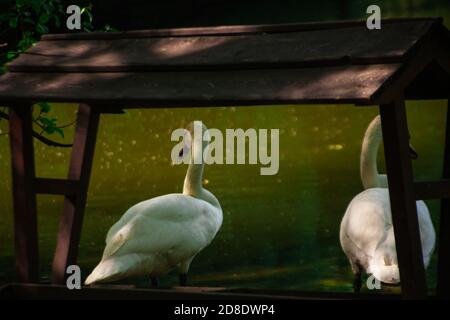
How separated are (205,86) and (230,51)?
1.33ft

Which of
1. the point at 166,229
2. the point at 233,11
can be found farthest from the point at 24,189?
the point at 233,11

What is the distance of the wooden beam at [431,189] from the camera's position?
605 cm

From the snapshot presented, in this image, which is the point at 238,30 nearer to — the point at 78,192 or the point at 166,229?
the point at 78,192

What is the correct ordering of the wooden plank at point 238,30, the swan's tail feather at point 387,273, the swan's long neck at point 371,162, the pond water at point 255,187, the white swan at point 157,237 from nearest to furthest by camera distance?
1. the wooden plank at point 238,30
2. the swan's tail feather at point 387,273
3. the white swan at point 157,237
4. the swan's long neck at point 371,162
5. the pond water at point 255,187

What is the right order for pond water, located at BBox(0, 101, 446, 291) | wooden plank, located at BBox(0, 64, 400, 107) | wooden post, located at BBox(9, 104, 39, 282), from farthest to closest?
1. pond water, located at BBox(0, 101, 446, 291)
2. wooden post, located at BBox(9, 104, 39, 282)
3. wooden plank, located at BBox(0, 64, 400, 107)

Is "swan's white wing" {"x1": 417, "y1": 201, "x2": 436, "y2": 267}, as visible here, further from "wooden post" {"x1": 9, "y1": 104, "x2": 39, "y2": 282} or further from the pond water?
"wooden post" {"x1": 9, "y1": 104, "x2": 39, "y2": 282}

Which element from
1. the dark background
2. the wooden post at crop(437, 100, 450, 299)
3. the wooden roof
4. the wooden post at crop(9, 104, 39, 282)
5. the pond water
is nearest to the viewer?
the wooden roof

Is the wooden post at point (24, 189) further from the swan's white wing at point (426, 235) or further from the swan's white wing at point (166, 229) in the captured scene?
the swan's white wing at point (426, 235)

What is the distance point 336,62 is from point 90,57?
1.62m

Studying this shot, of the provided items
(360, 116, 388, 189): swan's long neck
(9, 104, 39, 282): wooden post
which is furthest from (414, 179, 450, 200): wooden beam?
(360, 116, 388, 189): swan's long neck

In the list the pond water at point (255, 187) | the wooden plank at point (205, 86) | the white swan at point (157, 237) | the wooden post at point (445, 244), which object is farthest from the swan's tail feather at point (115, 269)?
the wooden post at point (445, 244)

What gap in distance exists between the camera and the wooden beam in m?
6.05

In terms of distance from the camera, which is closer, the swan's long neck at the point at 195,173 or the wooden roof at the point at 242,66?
the wooden roof at the point at 242,66

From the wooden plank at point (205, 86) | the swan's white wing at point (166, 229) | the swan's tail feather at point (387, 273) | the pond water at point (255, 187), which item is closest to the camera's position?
the wooden plank at point (205, 86)
